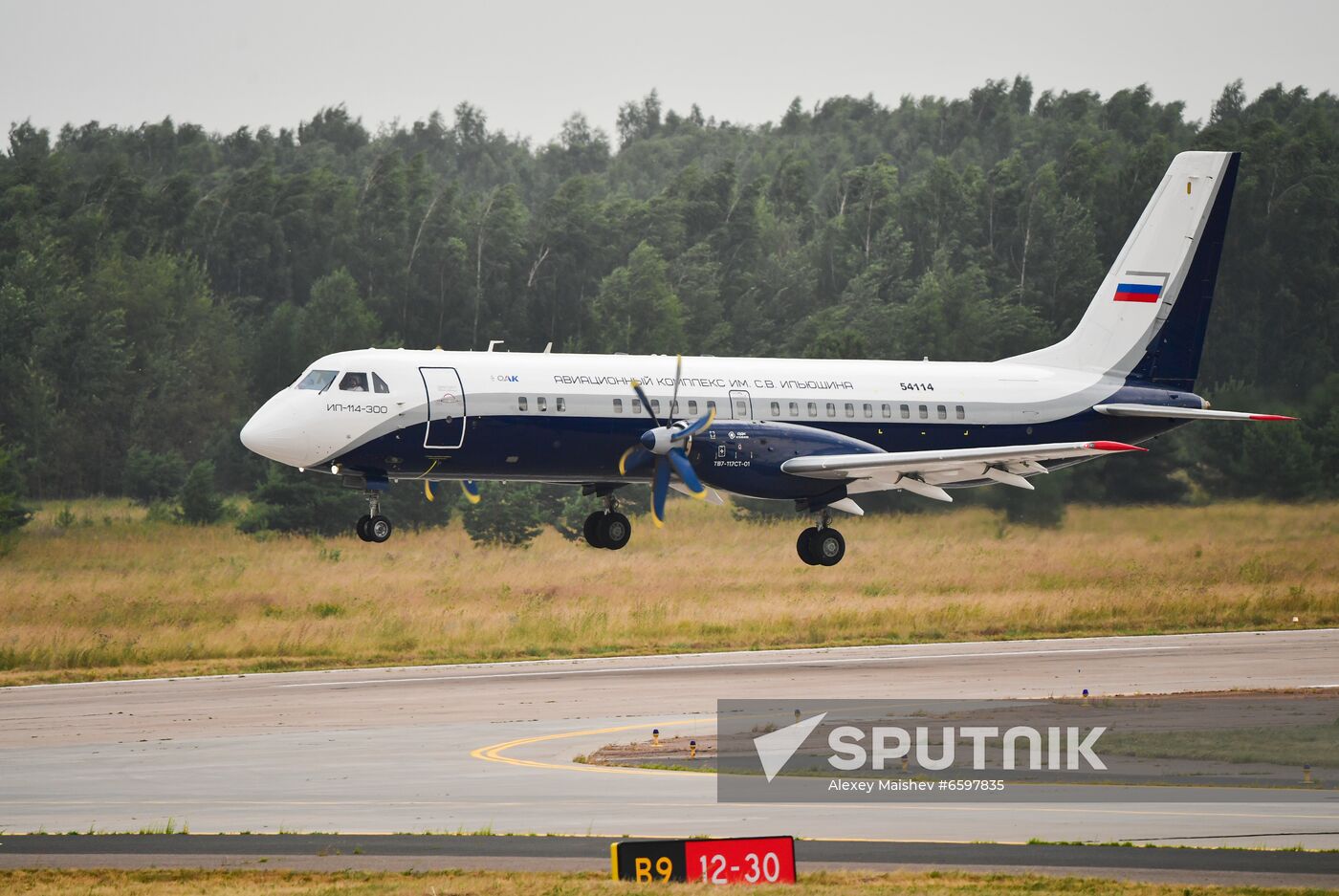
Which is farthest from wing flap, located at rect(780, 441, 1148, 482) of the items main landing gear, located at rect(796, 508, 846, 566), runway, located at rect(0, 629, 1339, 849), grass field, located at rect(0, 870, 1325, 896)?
grass field, located at rect(0, 870, 1325, 896)

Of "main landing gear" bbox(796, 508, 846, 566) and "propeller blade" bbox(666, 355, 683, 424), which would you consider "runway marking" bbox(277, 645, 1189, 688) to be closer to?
"main landing gear" bbox(796, 508, 846, 566)

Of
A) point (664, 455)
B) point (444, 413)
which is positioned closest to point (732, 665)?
point (664, 455)

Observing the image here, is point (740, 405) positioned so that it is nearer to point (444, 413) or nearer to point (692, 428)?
point (692, 428)

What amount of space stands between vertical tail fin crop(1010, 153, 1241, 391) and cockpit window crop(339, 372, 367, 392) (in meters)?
19.3

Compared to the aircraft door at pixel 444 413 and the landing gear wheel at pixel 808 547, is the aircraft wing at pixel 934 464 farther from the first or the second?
the aircraft door at pixel 444 413

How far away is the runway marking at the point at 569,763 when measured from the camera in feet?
101

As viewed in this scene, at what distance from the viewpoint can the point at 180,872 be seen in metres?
22.8

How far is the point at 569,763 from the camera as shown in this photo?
31656 mm

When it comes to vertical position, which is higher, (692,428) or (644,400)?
(644,400)

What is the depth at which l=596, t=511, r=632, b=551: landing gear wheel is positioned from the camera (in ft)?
135

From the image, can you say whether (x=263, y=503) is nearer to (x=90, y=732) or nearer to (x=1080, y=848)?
(x=90, y=732)

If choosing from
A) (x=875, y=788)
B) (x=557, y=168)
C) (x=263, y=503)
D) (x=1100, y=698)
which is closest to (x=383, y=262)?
(x=263, y=503)

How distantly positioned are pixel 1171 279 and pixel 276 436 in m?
25.7

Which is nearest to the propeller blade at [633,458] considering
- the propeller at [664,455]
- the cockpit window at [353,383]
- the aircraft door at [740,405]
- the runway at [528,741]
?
the propeller at [664,455]
